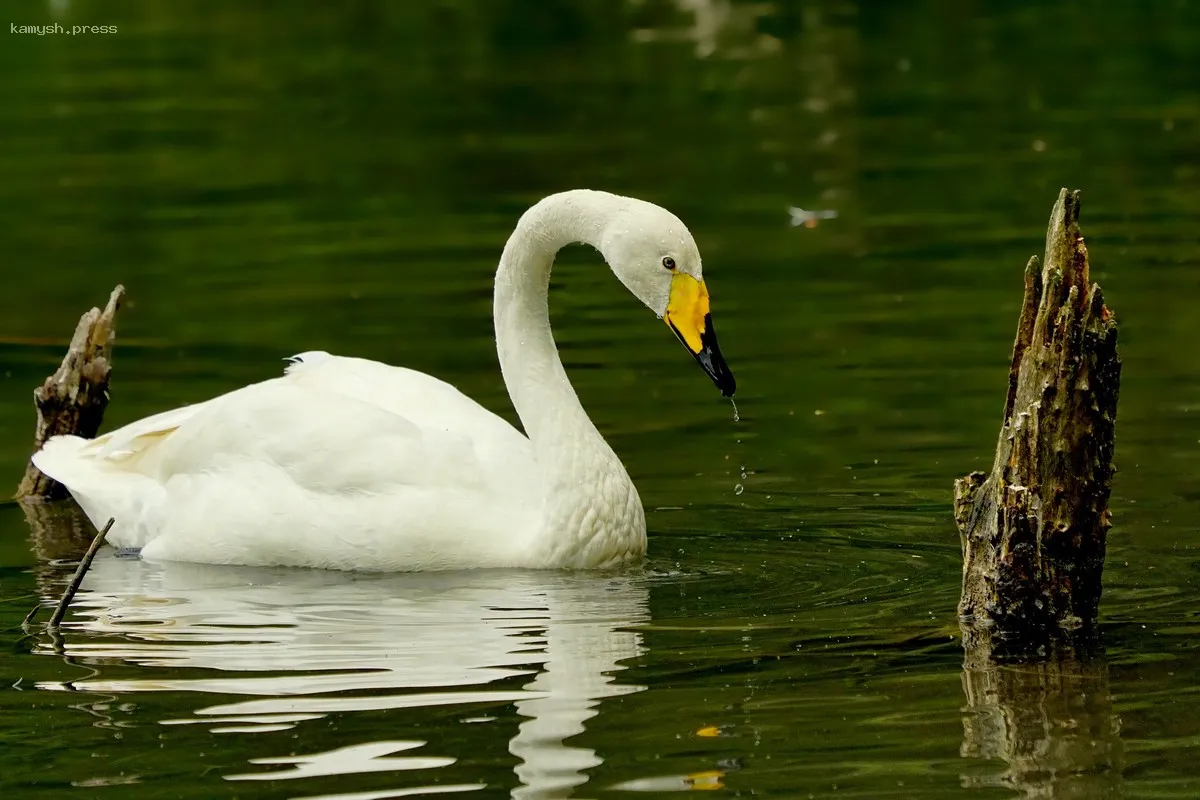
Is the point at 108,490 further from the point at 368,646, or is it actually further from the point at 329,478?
the point at 368,646

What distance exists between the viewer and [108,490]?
1034 centimetres

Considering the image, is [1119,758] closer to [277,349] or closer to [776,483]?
[776,483]

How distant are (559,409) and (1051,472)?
106 inches

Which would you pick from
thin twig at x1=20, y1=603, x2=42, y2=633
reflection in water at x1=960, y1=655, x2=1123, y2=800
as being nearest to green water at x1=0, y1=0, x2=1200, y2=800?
reflection in water at x1=960, y1=655, x2=1123, y2=800

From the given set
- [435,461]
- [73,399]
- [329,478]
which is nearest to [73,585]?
[329,478]

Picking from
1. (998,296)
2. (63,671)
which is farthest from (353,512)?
(998,296)

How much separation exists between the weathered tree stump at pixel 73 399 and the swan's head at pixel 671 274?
311cm

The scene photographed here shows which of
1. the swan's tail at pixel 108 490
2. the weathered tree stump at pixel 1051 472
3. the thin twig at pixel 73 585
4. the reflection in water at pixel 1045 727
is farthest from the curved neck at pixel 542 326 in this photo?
the reflection in water at pixel 1045 727

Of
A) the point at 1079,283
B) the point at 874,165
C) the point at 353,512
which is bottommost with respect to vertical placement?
the point at 353,512

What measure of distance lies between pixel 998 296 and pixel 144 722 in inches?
327

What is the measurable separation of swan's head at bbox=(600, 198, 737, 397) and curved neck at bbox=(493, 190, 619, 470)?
28 cm

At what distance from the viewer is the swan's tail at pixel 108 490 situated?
33.5ft

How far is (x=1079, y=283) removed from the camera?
24.3 feet

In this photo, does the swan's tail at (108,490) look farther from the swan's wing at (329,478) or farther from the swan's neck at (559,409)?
the swan's neck at (559,409)
